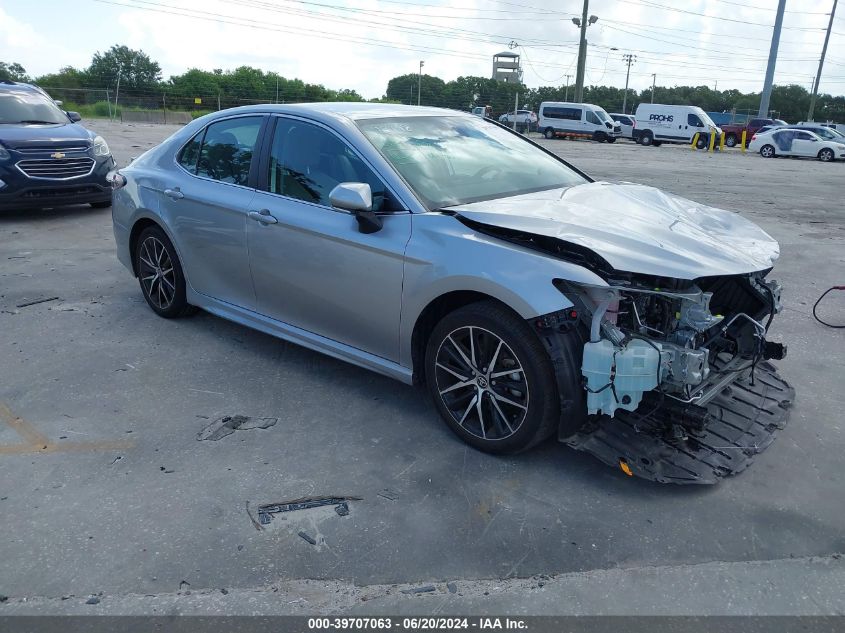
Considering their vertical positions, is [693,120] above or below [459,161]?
below

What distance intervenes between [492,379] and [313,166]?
1.76 metres

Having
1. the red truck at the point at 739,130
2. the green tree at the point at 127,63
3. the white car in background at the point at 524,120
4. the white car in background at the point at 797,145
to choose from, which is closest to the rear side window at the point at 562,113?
the white car in background at the point at 524,120

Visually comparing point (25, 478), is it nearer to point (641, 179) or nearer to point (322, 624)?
point (322, 624)

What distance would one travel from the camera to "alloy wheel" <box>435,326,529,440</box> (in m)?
3.45

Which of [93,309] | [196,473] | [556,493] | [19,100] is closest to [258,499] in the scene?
[196,473]

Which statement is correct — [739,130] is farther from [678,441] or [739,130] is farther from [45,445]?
[45,445]

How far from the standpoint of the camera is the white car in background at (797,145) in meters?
31.4

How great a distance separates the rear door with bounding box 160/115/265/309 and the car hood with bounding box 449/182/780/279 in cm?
164

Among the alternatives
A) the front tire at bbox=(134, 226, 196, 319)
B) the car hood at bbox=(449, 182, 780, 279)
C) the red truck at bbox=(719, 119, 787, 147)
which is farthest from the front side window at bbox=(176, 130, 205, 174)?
the red truck at bbox=(719, 119, 787, 147)

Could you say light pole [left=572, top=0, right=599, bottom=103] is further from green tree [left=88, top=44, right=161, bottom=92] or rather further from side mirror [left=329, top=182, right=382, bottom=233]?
side mirror [left=329, top=182, right=382, bottom=233]

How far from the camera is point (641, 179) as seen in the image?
17094 mm

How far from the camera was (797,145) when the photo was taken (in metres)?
32.3

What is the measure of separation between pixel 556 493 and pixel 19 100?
408 inches

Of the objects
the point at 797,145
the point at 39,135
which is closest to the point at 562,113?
the point at 797,145
